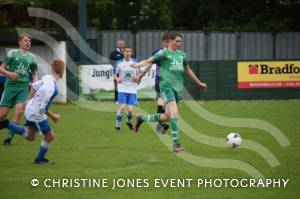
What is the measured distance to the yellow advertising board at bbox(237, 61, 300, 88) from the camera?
28281 millimetres

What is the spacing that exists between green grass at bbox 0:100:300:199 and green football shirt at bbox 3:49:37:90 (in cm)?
118

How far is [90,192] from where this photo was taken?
9.94 m

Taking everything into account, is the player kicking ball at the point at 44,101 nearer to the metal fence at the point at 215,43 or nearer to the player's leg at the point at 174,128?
the player's leg at the point at 174,128

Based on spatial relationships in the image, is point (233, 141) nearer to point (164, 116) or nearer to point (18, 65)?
point (164, 116)

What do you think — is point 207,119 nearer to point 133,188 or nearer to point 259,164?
point 259,164

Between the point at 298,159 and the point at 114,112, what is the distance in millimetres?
11518

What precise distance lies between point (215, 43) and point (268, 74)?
20.4ft

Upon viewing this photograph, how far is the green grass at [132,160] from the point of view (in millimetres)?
9953

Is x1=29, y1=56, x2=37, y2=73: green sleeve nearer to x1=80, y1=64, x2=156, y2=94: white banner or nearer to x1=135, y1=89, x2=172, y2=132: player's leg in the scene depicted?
x1=135, y1=89, x2=172, y2=132: player's leg

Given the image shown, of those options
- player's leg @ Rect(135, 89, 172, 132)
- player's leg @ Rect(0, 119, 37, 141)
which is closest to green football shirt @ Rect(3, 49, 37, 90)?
player's leg @ Rect(0, 119, 37, 141)

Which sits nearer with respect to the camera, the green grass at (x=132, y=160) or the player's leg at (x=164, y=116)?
the green grass at (x=132, y=160)

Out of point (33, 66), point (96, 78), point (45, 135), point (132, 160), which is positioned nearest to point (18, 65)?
point (33, 66)

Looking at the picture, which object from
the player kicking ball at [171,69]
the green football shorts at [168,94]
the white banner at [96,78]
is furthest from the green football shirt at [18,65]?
the white banner at [96,78]

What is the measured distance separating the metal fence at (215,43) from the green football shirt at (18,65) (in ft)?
57.2
